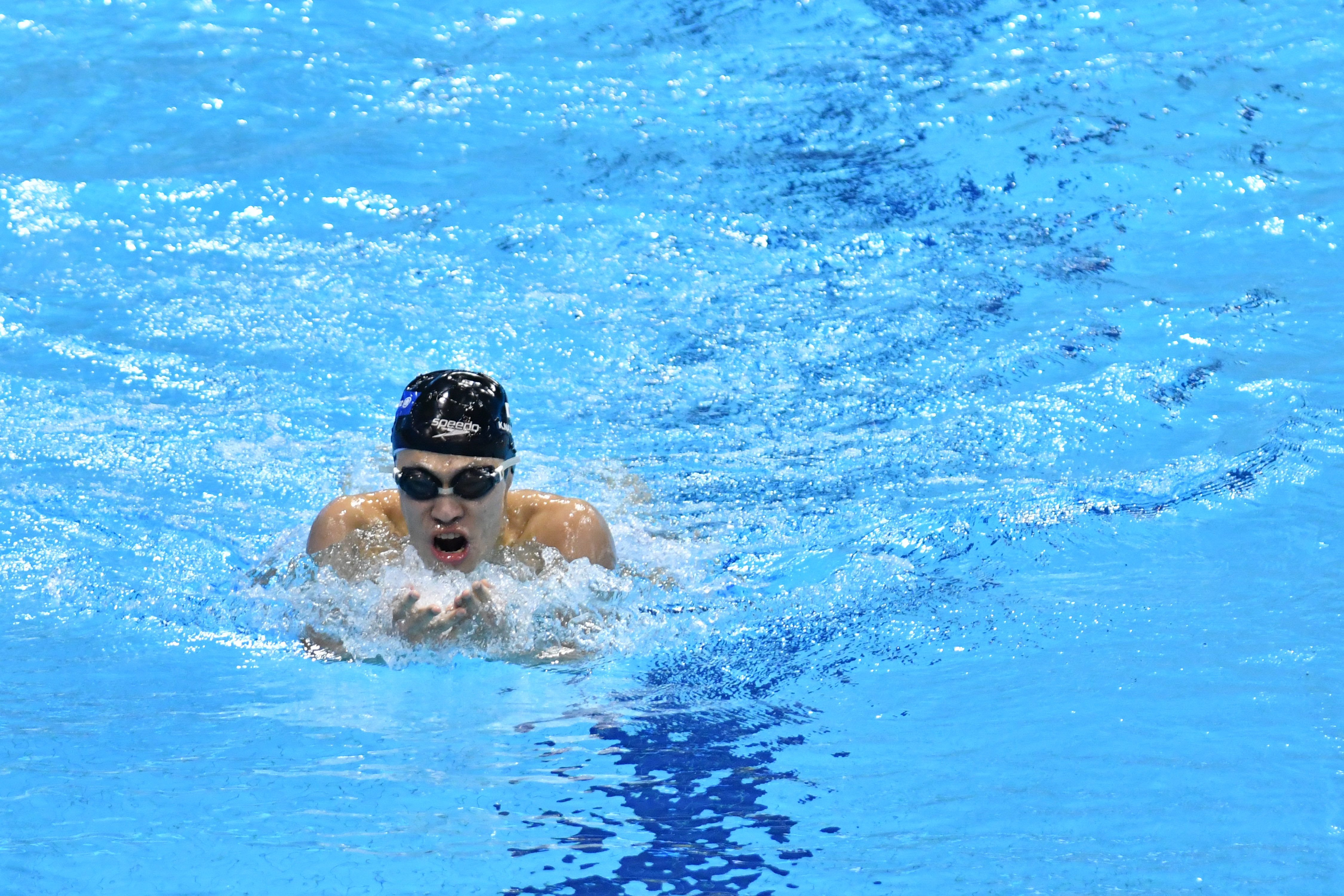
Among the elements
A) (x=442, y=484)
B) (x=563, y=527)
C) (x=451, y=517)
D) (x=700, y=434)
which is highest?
(x=442, y=484)

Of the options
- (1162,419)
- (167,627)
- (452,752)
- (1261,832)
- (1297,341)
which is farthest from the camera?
(1297,341)

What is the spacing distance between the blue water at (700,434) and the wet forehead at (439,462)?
39cm

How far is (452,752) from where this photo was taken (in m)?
3.88

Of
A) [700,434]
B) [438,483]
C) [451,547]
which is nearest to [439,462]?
[438,483]

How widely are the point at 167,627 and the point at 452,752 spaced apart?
1.31 meters

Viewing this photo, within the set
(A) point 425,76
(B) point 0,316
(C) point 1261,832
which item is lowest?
(C) point 1261,832

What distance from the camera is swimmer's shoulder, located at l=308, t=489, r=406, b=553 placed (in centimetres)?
482

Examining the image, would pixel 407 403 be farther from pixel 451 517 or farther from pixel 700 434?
pixel 700 434

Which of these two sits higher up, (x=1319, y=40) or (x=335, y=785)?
(x=1319, y=40)

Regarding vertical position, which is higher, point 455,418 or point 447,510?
point 455,418

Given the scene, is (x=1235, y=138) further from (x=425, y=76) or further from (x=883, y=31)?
(x=425, y=76)

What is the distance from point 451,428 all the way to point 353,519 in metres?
0.59

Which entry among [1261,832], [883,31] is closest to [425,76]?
[883,31]

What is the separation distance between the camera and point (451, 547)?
461 centimetres
